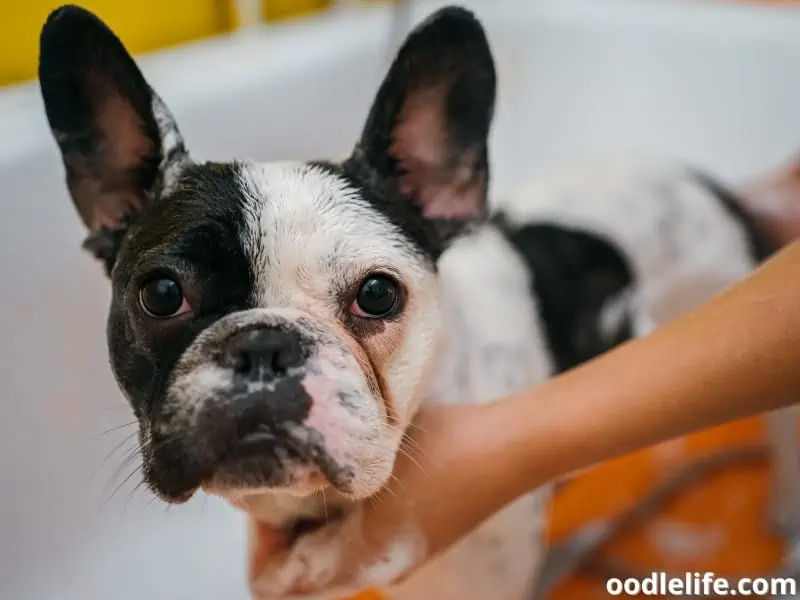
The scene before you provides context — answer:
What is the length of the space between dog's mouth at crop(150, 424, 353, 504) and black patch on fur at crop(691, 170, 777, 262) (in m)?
0.84

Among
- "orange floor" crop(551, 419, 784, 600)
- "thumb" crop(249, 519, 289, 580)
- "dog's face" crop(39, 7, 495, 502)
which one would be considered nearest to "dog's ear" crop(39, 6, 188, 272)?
"dog's face" crop(39, 7, 495, 502)

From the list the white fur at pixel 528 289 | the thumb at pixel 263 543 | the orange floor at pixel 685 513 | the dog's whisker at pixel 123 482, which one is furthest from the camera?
the orange floor at pixel 685 513

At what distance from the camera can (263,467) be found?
0.65 m

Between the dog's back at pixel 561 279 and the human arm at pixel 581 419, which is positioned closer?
the human arm at pixel 581 419

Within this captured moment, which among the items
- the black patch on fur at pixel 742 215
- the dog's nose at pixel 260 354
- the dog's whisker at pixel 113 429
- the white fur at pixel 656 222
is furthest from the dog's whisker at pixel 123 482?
the black patch on fur at pixel 742 215

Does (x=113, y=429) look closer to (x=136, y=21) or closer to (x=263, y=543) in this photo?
(x=263, y=543)

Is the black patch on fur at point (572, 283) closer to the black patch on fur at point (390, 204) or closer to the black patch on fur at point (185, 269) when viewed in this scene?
the black patch on fur at point (390, 204)

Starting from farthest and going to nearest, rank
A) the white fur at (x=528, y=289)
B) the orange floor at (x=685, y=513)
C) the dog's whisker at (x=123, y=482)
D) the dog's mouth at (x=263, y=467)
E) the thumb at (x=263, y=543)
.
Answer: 1. the orange floor at (x=685, y=513)
2. the white fur at (x=528, y=289)
3. the thumb at (x=263, y=543)
4. the dog's whisker at (x=123, y=482)
5. the dog's mouth at (x=263, y=467)

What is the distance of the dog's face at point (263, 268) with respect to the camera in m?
0.65

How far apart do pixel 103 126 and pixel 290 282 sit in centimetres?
22

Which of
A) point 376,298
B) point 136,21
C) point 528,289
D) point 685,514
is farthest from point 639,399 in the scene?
point 685,514

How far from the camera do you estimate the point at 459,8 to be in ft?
2.49

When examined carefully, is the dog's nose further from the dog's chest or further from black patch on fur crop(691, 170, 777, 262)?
black patch on fur crop(691, 170, 777, 262)

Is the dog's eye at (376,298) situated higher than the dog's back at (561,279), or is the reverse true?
the dog's eye at (376,298)
